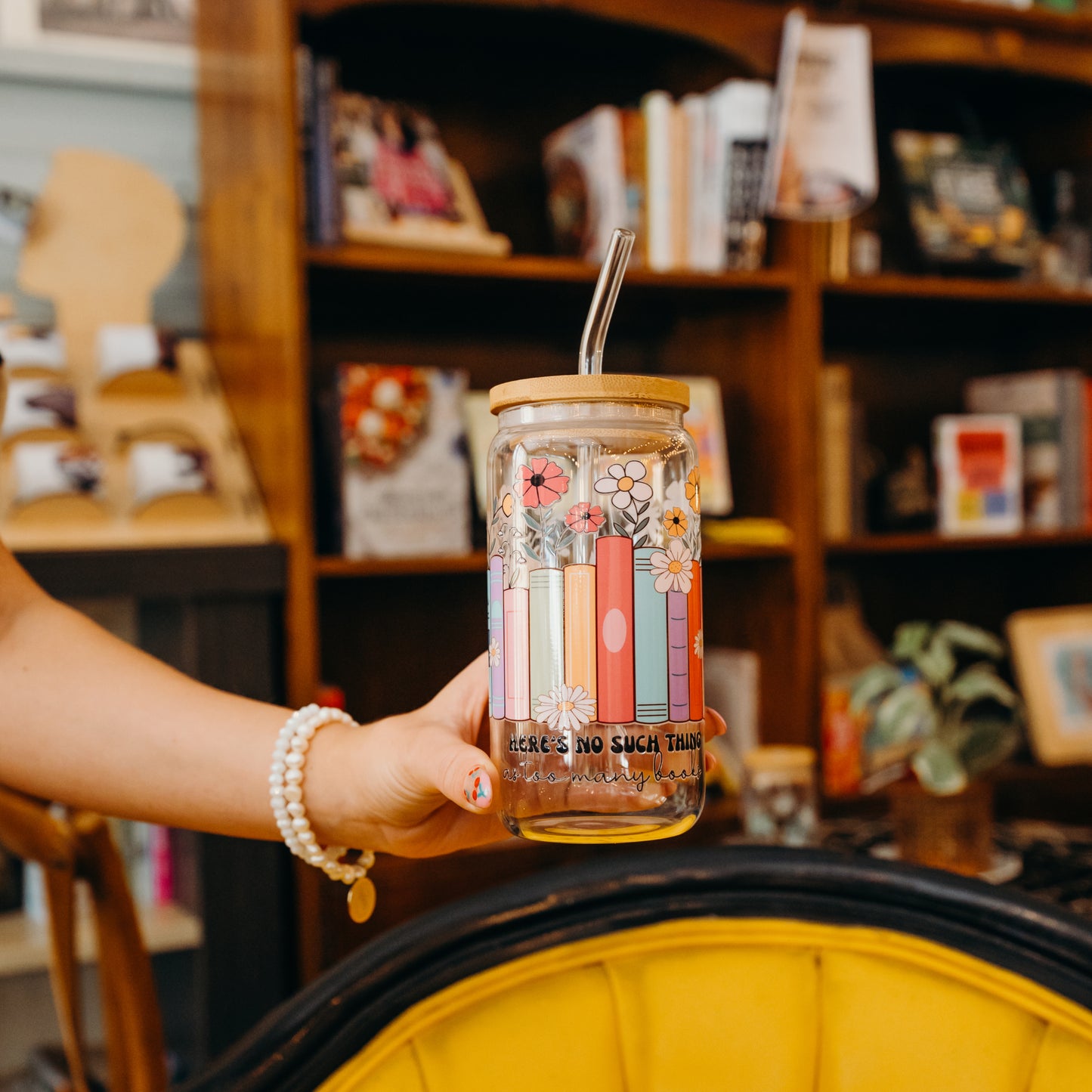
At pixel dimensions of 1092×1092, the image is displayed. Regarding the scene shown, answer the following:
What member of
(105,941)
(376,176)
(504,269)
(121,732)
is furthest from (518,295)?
(121,732)

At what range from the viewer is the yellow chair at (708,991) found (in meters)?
0.83

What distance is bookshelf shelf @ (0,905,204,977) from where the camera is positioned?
175 cm

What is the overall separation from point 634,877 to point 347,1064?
242mm

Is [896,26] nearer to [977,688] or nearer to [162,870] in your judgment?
[977,688]

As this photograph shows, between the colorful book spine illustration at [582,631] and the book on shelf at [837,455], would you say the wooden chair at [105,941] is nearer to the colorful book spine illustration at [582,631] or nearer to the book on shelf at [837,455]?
the colorful book spine illustration at [582,631]

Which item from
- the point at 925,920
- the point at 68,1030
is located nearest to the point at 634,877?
the point at 925,920

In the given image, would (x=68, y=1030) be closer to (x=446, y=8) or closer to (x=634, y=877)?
(x=634, y=877)

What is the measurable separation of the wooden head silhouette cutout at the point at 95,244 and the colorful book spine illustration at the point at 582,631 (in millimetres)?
1580

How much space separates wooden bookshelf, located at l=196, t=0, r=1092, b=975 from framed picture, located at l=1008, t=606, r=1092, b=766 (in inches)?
7.2

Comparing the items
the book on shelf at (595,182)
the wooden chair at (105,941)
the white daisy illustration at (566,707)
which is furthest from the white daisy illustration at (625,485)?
the book on shelf at (595,182)

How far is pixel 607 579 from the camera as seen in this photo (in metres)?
0.63

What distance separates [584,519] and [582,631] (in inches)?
2.3

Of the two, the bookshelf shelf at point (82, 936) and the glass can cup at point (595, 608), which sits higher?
the glass can cup at point (595, 608)

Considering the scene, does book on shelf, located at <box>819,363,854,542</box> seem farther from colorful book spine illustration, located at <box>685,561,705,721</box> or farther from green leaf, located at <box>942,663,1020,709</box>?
colorful book spine illustration, located at <box>685,561,705,721</box>
